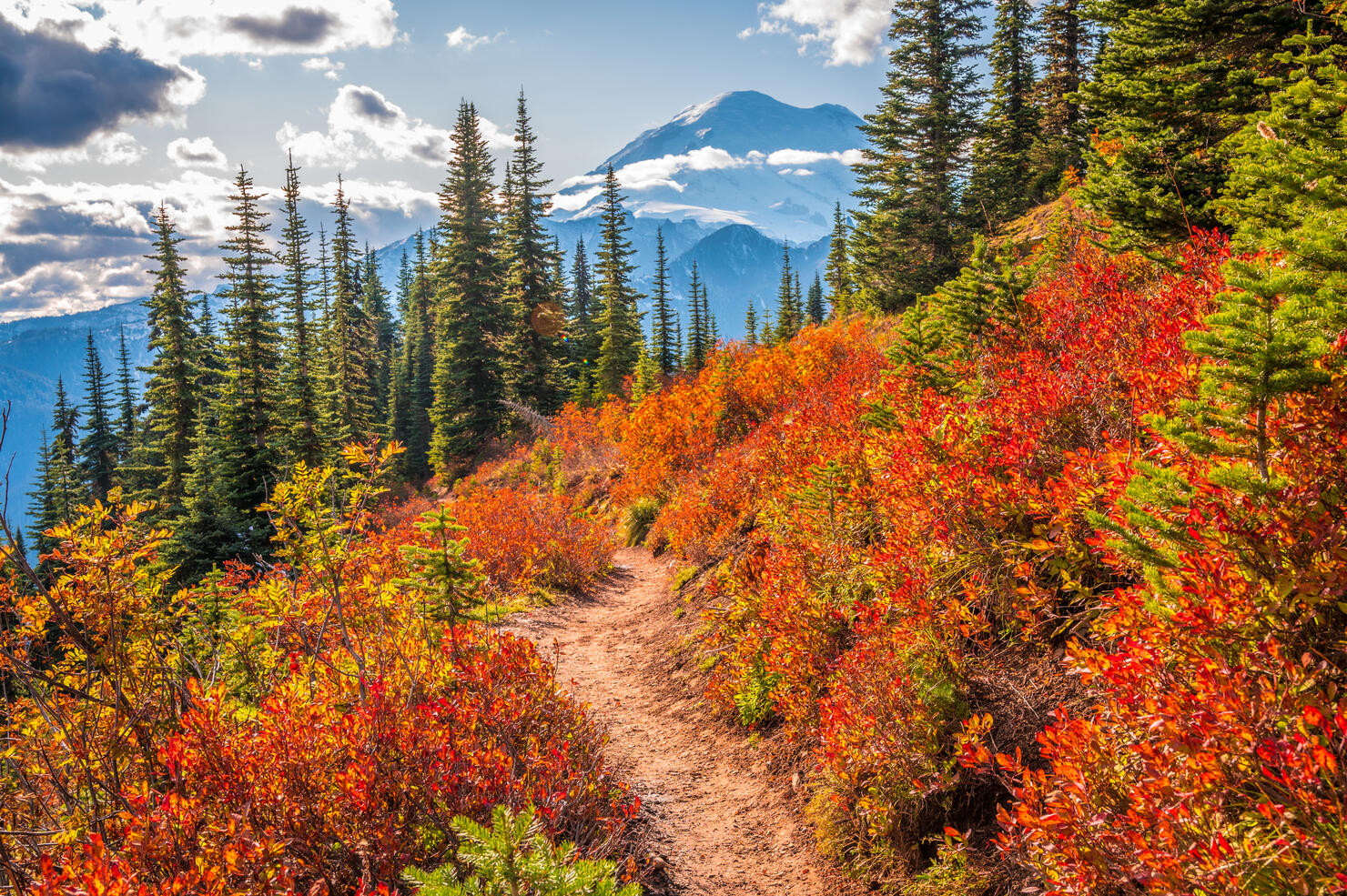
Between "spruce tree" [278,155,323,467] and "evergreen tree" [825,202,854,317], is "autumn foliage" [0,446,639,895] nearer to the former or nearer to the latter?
"spruce tree" [278,155,323,467]

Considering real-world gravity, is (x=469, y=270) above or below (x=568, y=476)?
above

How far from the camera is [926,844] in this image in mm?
4590

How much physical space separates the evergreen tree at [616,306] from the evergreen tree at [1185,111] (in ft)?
80.8

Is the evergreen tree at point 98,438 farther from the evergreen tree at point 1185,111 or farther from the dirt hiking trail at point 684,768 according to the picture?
the evergreen tree at point 1185,111

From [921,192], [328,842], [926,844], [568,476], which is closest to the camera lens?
[328,842]

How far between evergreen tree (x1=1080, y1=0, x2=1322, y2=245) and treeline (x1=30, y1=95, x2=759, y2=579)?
19.6 m

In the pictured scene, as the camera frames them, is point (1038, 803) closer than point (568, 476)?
Yes

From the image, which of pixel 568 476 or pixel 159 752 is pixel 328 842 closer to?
pixel 159 752

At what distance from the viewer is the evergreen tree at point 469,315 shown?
108 feet

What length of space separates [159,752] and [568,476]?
1938cm

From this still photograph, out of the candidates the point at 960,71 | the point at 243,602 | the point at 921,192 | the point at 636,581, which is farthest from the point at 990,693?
the point at 960,71

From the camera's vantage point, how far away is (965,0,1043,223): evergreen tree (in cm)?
2316

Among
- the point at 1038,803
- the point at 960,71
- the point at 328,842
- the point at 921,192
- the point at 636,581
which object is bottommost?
the point at 636,581

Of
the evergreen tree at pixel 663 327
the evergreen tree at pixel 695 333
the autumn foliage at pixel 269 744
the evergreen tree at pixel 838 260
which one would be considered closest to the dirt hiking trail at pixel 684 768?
the autumn foliage at pixel 269 744
